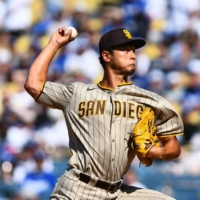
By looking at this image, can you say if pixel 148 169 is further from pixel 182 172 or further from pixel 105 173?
pixel 105 173

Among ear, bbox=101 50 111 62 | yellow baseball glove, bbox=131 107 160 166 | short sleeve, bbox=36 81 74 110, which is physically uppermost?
ear, bbox=101 50 111 62

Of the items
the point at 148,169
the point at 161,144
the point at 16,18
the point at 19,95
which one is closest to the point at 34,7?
the point at 16,18

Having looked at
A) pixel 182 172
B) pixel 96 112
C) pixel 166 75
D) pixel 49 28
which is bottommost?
pixel 182 172

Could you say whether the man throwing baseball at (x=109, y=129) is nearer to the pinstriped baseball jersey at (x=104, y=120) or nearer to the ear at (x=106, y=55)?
the pinstriped baseball jersey at (x=104, y=120)

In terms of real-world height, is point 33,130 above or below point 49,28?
below

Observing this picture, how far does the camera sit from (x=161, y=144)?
180 inches

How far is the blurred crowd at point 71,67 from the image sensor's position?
8.80 meters

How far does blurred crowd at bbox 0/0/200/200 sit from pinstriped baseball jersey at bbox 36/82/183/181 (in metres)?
3.68

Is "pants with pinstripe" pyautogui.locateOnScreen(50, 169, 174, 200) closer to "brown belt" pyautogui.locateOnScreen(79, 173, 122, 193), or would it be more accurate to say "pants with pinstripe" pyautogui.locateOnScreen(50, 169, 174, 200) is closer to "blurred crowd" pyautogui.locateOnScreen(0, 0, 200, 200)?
"brown belt" pyautogui.locateOnScreen(79, 173, 122, 193)

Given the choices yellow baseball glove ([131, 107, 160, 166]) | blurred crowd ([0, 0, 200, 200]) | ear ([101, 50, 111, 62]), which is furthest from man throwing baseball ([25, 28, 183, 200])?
blurred crowd ([0, 0, 200, 200])

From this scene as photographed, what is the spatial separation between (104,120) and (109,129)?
7cm

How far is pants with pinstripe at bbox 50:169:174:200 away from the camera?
4.30 meters

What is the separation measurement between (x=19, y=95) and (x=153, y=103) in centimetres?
642

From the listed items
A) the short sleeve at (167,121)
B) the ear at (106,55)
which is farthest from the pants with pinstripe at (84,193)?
the ear at (106,55)
